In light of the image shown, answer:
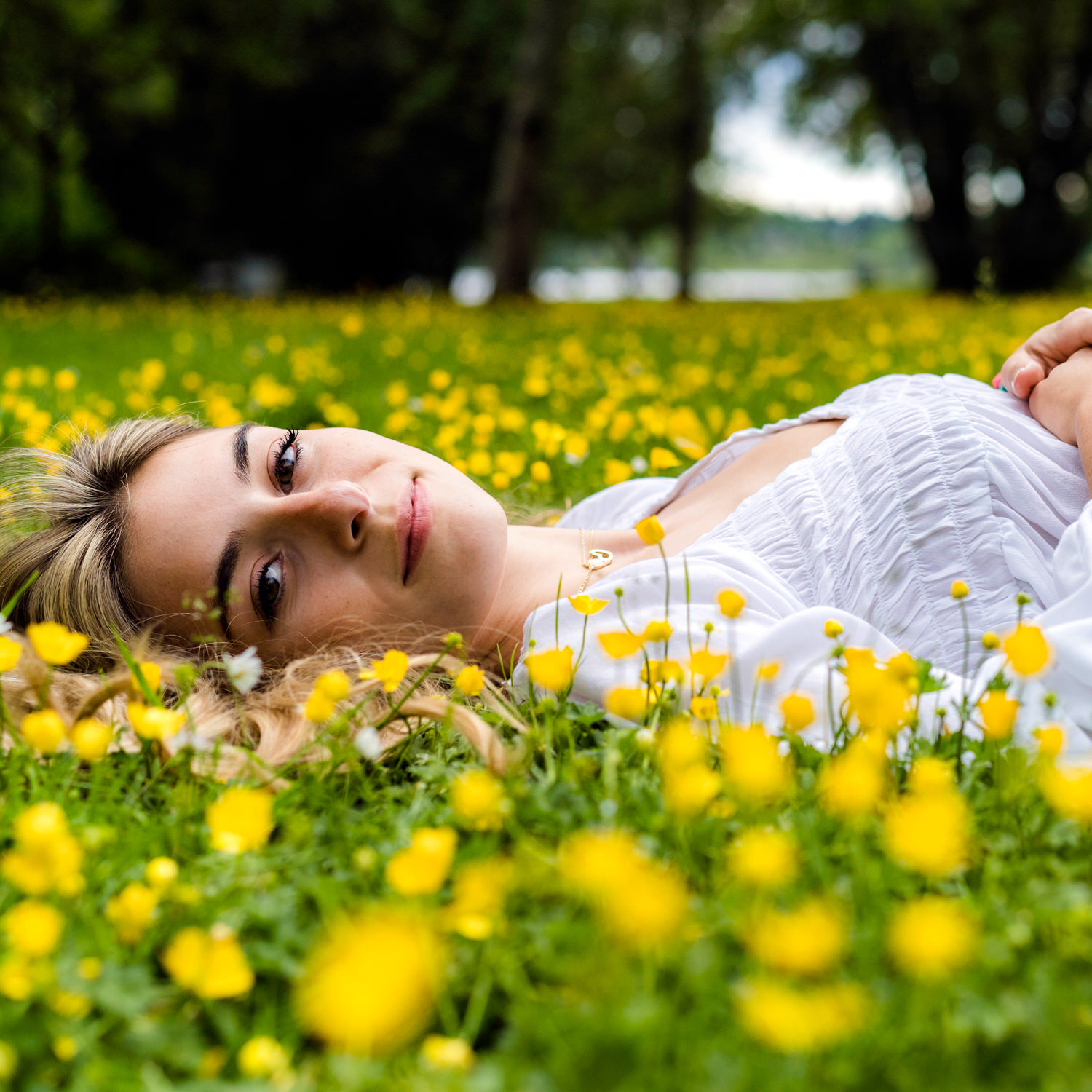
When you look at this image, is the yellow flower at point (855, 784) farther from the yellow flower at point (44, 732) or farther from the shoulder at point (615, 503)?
the shoulder at point (615, 503)

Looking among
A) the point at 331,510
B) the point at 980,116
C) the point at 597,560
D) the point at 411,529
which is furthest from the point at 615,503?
the point at 980,116

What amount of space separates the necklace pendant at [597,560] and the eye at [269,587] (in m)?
0.68

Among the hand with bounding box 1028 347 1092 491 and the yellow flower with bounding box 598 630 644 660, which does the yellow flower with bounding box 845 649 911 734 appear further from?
the hand with bounding box 1028 347 1092 491

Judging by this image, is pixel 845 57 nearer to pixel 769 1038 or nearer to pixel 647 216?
pixel 647 216

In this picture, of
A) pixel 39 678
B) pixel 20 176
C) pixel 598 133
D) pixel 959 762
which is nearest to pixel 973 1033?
pixel 959 762

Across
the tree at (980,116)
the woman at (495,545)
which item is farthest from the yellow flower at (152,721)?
the tree at (980,116)

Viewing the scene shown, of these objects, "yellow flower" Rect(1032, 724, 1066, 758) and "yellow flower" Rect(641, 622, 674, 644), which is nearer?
"yellow flower" Rect(1032, 724, 1066, 758)

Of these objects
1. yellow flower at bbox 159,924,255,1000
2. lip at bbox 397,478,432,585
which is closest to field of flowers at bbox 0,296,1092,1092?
yellow flower at bbox 159,924,255,1000

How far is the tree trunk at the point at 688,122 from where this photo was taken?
2102 centimetres

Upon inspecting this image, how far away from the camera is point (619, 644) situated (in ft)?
4.51

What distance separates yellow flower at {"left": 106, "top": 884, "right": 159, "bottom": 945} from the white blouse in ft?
2.69

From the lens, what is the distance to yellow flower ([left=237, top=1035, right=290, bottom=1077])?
0.92 meters

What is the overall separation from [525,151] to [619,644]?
13.0m

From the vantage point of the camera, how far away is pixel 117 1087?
3.08 feet
